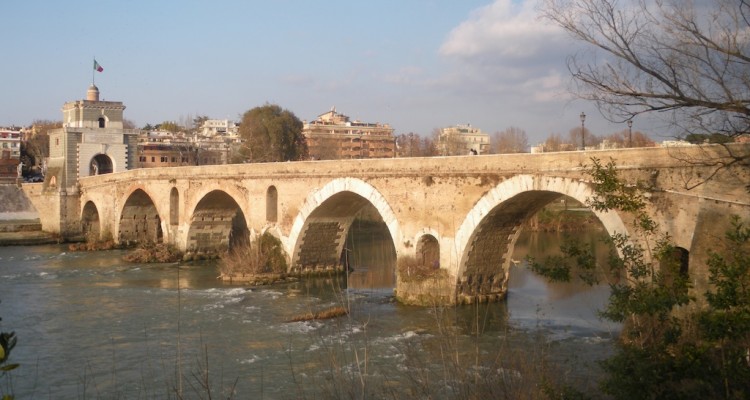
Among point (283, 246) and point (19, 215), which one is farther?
point (19, 215)

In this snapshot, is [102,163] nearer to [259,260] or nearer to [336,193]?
[259,260]

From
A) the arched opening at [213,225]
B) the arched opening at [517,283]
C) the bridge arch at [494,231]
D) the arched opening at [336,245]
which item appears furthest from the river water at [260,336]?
the arched opening at [213,225]

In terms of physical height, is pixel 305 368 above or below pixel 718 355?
below

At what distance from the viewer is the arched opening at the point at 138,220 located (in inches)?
1208

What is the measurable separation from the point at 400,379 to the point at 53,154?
31.3 m

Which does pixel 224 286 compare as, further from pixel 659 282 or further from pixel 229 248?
pixel 659 282

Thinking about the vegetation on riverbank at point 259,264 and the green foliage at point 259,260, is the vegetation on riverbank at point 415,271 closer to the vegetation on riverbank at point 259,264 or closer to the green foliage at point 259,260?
the vegetation on riverbank at point 259,264

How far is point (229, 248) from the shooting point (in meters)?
27.0

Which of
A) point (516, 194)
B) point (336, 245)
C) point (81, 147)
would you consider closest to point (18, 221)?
point (81, 147)

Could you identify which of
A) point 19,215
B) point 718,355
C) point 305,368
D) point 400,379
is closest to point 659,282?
point 718,355

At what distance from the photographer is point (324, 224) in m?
20.9

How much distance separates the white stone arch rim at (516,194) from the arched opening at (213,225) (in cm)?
1203

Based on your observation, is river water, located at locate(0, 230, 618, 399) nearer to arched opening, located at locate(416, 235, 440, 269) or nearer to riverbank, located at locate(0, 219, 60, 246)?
arched opening, located at locate(416, 235, 440, 269)

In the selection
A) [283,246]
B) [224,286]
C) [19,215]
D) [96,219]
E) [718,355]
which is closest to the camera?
[718,355]
